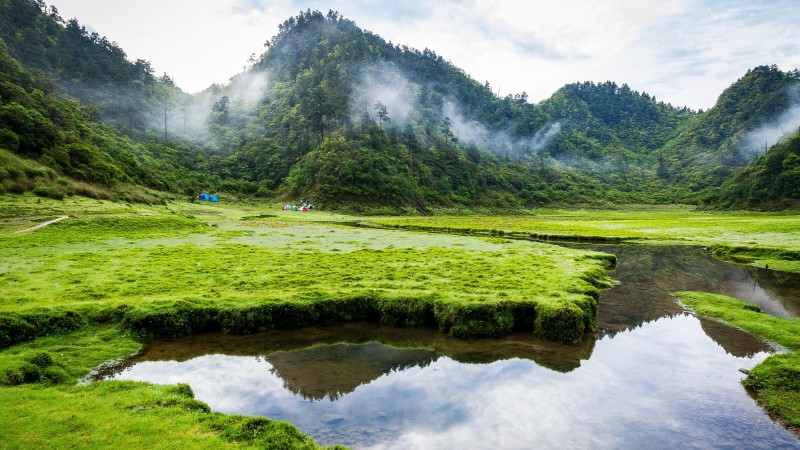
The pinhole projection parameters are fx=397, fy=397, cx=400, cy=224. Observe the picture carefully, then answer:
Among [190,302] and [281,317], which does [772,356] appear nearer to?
[281,317]

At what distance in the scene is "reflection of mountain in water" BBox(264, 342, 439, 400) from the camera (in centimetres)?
1700

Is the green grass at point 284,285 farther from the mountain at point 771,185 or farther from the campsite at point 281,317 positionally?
the mountain at point 771,185

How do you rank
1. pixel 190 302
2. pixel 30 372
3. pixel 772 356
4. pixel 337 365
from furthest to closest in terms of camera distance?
pixel 190 302 → pixel 337 365 → pixel 772 356 → pixel 30 372

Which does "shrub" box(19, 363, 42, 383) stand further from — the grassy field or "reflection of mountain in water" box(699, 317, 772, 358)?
"reflection of mountain in water" box(699, 317, 772, 358)


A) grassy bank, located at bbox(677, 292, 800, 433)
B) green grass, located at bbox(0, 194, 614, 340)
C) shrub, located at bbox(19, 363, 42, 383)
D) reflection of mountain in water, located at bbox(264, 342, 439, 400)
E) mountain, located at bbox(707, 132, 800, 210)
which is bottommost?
reflection of mountain in water, located at bbox(264, 342, 439, 400)

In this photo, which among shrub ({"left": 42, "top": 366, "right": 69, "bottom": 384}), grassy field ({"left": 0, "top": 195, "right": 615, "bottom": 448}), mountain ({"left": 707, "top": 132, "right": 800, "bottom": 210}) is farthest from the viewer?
mountain ({"left": 707, "top": 132, "right": 800, "bottom": 210})

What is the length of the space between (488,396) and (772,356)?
46.0ft

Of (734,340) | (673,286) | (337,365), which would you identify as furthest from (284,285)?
(673,286)

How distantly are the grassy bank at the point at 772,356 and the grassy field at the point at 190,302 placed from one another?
7.24 m

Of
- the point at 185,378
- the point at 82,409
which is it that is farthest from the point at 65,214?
the point at 82,409

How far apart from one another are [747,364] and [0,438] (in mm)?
28275

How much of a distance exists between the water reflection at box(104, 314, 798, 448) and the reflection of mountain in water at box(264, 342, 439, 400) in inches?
2.1

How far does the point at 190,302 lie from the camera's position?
2247cm

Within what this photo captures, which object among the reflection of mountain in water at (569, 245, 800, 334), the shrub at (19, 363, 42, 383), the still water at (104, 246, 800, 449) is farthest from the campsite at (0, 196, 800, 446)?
the reflection of mountain in water at (569, 245, 800, 334)
